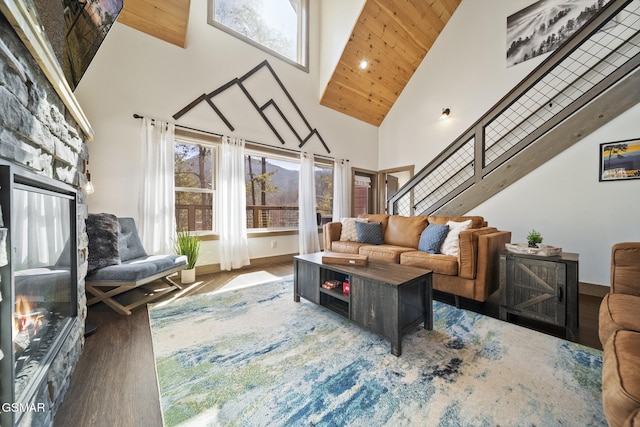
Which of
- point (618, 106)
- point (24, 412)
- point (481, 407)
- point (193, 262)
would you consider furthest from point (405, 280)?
point (618, 106)

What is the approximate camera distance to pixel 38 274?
1.04m

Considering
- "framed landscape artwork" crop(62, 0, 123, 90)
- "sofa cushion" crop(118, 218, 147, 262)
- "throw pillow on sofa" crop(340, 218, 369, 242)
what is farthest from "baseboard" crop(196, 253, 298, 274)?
"framed landscape artwork" crop(62, 0, 123, 90)

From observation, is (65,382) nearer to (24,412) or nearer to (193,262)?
(24,412)

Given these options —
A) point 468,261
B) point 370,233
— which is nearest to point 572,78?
point 468,261

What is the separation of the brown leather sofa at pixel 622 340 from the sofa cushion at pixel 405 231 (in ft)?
5.86

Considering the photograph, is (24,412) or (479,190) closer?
(24,412)

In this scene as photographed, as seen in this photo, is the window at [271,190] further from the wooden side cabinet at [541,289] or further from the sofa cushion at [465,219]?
the wooden side cabinet at [541,289]

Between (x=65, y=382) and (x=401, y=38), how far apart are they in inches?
235

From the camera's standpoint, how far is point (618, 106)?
2393 mm

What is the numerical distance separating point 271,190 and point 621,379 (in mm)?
4241

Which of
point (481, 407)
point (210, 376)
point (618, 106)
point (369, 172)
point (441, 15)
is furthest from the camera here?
point (369, 172)

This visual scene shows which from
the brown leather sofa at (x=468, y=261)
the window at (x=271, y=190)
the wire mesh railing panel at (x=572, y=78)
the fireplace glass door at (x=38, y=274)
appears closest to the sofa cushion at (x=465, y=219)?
the brown leather sofa at (x=468, y=261)

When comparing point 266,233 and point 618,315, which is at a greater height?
point 266,233
